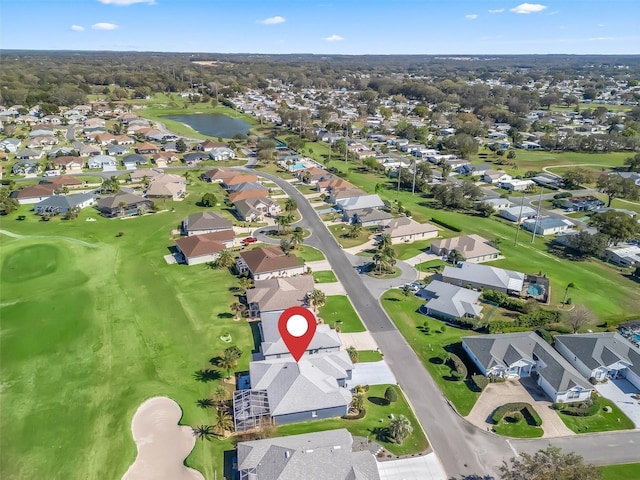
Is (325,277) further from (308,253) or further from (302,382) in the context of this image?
(302,382)

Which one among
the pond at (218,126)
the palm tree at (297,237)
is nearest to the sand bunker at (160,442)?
the palm tree at (297,237)

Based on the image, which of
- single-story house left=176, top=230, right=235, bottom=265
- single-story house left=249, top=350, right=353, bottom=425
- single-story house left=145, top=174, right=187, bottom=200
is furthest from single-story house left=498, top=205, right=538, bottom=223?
single-story house left=145, top=174, right=187, bottom=200

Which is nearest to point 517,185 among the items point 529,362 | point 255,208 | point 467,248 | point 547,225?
point 547,225

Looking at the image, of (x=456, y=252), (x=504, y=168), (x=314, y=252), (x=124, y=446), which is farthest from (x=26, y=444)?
(x=504, y=168)

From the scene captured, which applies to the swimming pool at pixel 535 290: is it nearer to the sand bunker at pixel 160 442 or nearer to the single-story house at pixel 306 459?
the single-story house at pixel 306 459

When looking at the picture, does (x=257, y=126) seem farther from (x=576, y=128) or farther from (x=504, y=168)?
(x=576, y=128)
